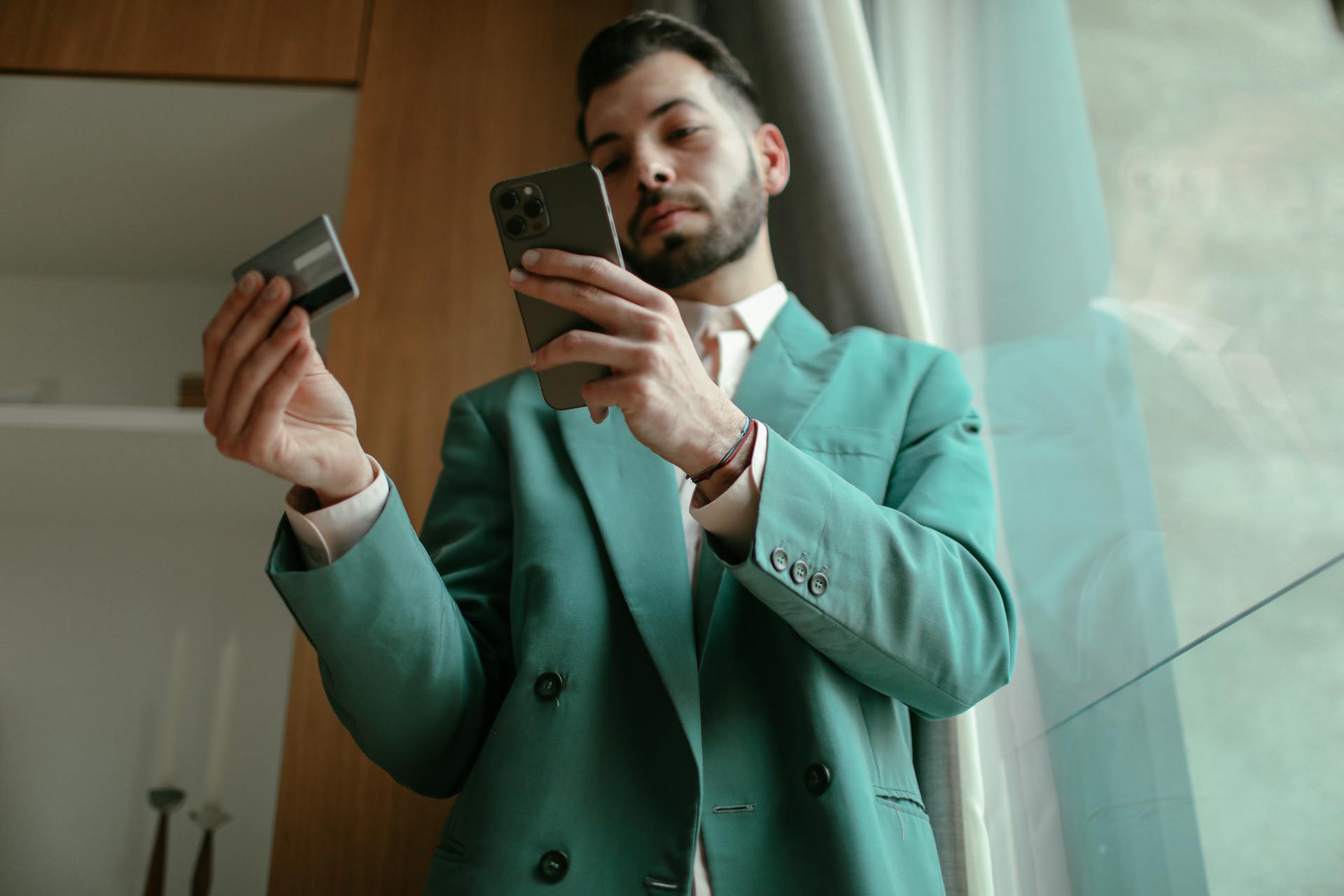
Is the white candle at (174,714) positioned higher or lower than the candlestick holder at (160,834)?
higher

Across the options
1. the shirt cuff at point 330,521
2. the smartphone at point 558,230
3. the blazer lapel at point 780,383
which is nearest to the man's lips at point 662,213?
the blazer lapel at point 780,383

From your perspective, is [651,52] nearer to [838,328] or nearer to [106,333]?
[838,328]

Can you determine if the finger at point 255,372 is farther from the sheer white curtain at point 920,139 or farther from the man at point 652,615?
the sheer white curtain at point 920,139

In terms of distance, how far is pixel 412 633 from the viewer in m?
0.71

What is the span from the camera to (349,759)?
1119mm

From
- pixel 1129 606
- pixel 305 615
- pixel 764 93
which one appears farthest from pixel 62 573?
pixel 1129 606

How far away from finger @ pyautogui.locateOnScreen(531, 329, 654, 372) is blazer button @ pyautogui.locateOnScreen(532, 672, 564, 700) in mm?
233

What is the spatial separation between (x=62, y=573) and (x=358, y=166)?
2.65ft

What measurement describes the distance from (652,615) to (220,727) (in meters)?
0.87

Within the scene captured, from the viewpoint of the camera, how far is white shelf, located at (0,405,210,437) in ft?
4.20

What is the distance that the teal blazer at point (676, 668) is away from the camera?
26.0 inches

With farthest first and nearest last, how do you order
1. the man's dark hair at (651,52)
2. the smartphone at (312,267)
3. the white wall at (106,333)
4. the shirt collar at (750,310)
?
1. the white wall at (106,333)
2. the man's dark hair at (651,52)
3. the shirt collar at (750,310)
4. the smartphone at (312,267)

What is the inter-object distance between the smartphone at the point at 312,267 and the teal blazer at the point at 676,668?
0.45ft

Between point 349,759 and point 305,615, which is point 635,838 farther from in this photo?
point 349,759
